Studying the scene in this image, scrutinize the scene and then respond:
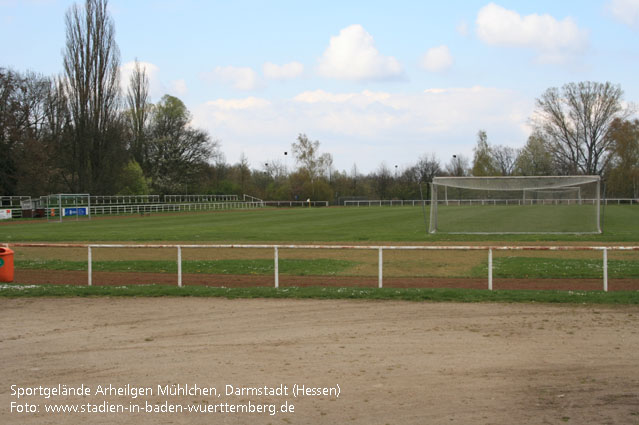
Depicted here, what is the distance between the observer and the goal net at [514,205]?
93.9 ft

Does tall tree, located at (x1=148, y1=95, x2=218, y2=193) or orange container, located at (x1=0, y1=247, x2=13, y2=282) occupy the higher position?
tall tree, located at (x1=148, y1=95, x2=218, y2=193)

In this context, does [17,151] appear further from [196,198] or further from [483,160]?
[483,160]

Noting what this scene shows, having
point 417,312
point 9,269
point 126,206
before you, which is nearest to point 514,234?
point 417,312

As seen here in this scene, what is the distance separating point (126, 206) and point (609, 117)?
6489cm

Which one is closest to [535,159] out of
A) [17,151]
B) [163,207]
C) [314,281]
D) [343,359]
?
[163,207]

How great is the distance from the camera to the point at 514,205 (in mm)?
33250

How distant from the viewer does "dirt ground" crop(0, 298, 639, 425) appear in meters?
5.32

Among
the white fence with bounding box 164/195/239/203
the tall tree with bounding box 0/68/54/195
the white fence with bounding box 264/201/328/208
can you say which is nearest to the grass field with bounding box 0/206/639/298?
the tall tree with bounding box 0/68/54/195

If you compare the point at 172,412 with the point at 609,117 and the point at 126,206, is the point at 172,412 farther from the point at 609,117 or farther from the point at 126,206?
the point at 609,117

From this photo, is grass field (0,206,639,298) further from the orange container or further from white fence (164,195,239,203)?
white fence (164,195,239,203)

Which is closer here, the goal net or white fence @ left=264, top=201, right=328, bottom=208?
the goal net

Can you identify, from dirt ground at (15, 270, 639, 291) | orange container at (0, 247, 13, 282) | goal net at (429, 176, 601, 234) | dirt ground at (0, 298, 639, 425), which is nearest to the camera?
dirt ground at (0, 298, 639, 425)

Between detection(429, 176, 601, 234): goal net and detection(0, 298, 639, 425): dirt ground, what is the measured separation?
19184mm

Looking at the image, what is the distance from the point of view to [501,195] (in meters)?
32.1
